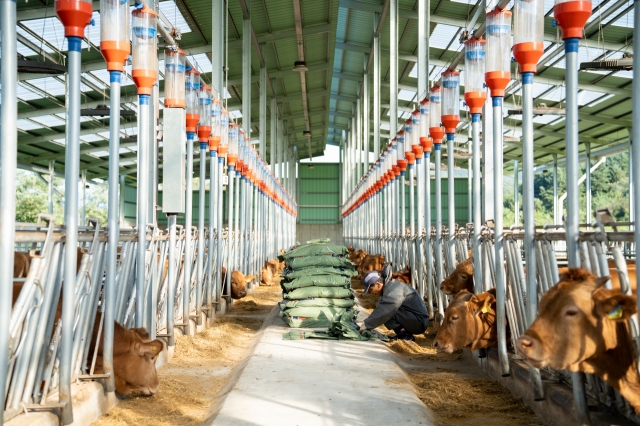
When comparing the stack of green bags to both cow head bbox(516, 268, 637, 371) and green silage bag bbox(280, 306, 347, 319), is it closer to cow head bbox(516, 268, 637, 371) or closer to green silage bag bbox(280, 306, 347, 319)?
green silage bag bbox(280, 306, 347, 319)

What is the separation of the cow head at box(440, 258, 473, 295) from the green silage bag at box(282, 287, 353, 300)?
1701 mm

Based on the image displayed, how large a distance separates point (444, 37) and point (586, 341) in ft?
67.8

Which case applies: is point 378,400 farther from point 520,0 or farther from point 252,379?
point 520,0

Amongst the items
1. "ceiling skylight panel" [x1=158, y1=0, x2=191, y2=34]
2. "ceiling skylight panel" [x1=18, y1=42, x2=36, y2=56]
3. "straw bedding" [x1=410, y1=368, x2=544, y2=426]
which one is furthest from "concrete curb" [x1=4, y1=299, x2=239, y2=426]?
"ceiling skylight panel" [x1=18, y1=42, x2=36, y2=56]

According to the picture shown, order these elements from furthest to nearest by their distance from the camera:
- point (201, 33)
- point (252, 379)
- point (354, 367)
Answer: point (201, 33) → point (354, 367) → point (252, 379)

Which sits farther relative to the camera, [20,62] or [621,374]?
[20,62]

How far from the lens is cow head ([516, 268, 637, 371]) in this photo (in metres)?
3.97

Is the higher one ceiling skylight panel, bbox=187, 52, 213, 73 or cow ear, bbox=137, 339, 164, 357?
ceiling skylight panel, bbox=187, 52, 213, 73

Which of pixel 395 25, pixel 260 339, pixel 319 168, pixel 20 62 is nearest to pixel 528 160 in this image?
pixel 260 339

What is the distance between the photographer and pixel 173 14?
1836 cm

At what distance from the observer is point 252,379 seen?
6.61 metres

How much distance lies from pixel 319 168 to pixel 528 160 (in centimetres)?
5065

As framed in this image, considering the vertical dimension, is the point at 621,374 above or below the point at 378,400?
above

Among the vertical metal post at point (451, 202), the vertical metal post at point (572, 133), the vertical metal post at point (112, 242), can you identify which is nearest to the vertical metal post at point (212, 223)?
the vertical metal post at point (451, 202)
